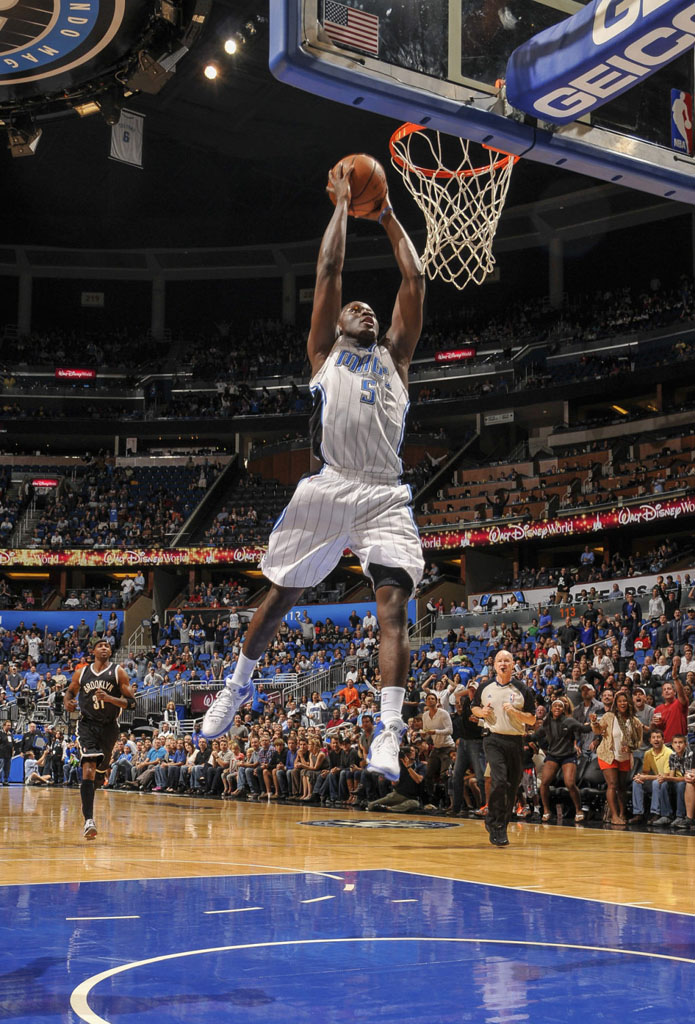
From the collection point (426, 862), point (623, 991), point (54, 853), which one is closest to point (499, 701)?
point (426, 862)

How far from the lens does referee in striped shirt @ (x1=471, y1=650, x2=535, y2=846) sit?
32.8ft

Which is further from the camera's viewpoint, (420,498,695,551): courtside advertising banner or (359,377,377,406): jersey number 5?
(420,498,695,551): courtside advertising banner

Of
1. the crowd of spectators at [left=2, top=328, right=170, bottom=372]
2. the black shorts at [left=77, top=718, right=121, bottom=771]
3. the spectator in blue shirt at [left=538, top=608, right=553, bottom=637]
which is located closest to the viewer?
the black shorts at [left=77, top=718, right=121, bottom=771]

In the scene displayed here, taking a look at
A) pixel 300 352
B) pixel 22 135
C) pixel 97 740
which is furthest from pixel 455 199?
pixel 300 352

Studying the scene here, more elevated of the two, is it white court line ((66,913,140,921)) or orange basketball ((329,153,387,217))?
orange basketball ((329,153,387,217))

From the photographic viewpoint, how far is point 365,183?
4.49 metres

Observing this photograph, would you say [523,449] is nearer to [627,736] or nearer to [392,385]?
[627,736]

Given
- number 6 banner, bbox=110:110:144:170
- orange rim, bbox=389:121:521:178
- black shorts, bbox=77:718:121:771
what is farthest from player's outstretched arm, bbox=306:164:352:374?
number 6 banner, bbox=110:110:144:170

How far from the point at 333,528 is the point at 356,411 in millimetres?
489

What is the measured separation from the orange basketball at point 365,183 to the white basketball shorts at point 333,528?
1173mm

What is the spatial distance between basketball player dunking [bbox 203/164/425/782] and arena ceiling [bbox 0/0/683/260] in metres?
23.7

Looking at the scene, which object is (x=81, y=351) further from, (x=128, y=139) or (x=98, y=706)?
(x=98, y=706)

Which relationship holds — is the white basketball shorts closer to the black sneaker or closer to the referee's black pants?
the referee's black pants

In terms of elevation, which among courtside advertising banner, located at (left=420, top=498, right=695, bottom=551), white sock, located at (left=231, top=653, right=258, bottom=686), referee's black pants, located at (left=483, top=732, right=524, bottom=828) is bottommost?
referee's black pants, located at (left=483, top=732, right=524, bottom=828)
